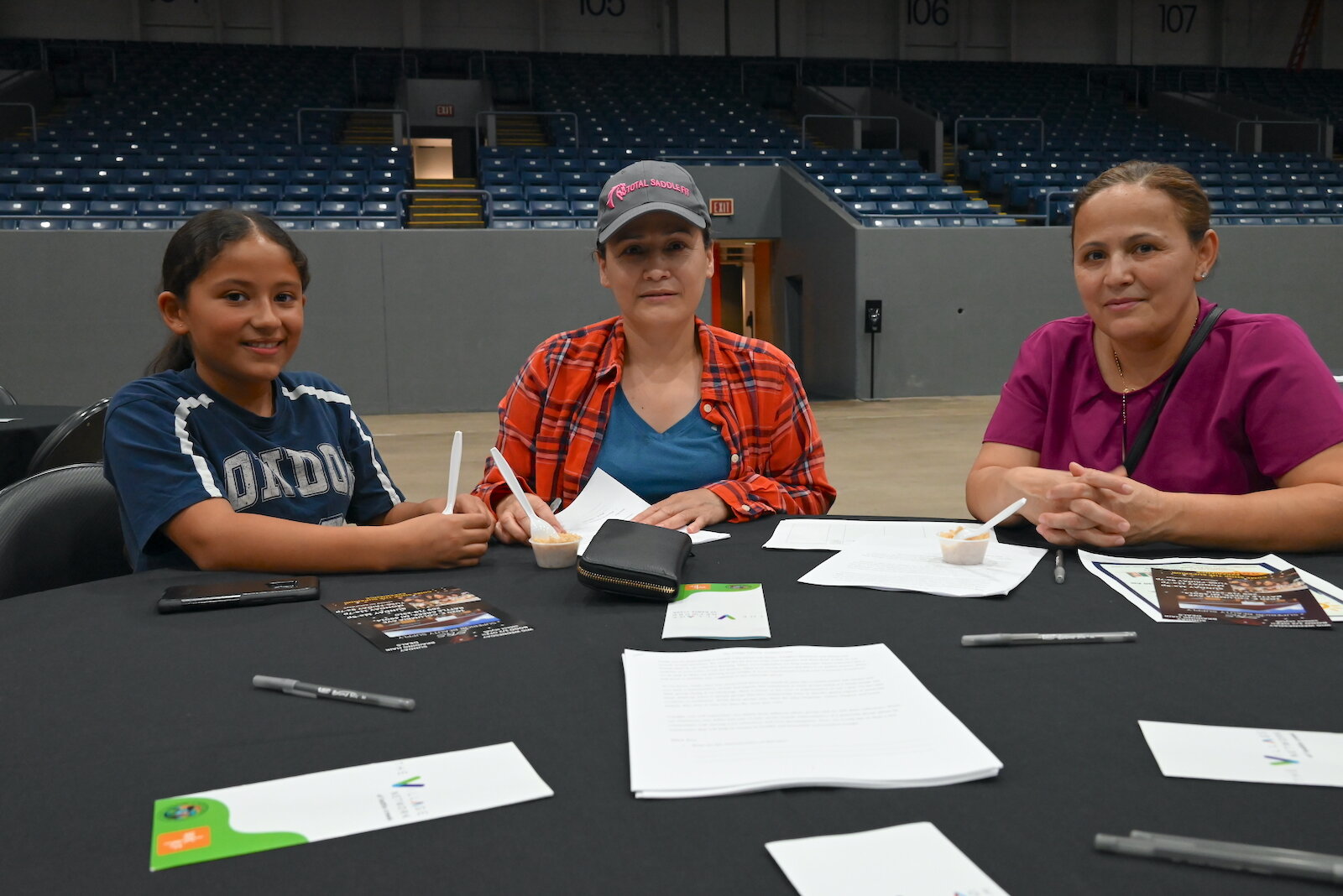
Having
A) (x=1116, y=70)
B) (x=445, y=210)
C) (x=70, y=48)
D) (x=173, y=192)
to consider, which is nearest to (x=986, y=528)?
(x=173, y=192)

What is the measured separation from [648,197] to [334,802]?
1.30 m

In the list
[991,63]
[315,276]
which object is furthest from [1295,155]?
[315,276]

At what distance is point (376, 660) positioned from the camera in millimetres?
1101

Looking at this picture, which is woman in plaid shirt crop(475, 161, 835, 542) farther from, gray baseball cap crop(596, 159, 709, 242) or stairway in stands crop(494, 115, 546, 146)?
stairway in stands crop(494, 115, 546, 146)

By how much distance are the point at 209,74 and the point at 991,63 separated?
37.6ft

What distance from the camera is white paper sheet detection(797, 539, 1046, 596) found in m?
1.34

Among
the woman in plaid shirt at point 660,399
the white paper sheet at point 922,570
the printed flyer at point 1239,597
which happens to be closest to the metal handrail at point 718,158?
the woman in plaid shirt at point 660,399

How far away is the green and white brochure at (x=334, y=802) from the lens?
72 cm

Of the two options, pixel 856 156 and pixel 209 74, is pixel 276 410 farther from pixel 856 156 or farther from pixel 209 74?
pixel 209 74

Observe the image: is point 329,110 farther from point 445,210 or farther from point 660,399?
point 660,399

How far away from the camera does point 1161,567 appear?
143cm

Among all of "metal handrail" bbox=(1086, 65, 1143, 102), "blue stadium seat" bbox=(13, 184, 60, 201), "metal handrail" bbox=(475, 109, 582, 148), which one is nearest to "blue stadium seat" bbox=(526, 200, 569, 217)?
"metal handrail" bbox=(475, 109, 582, 148)

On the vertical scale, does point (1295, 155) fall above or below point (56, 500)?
above

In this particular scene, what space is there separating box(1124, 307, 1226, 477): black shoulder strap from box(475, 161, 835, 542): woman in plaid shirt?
1.95 ft
